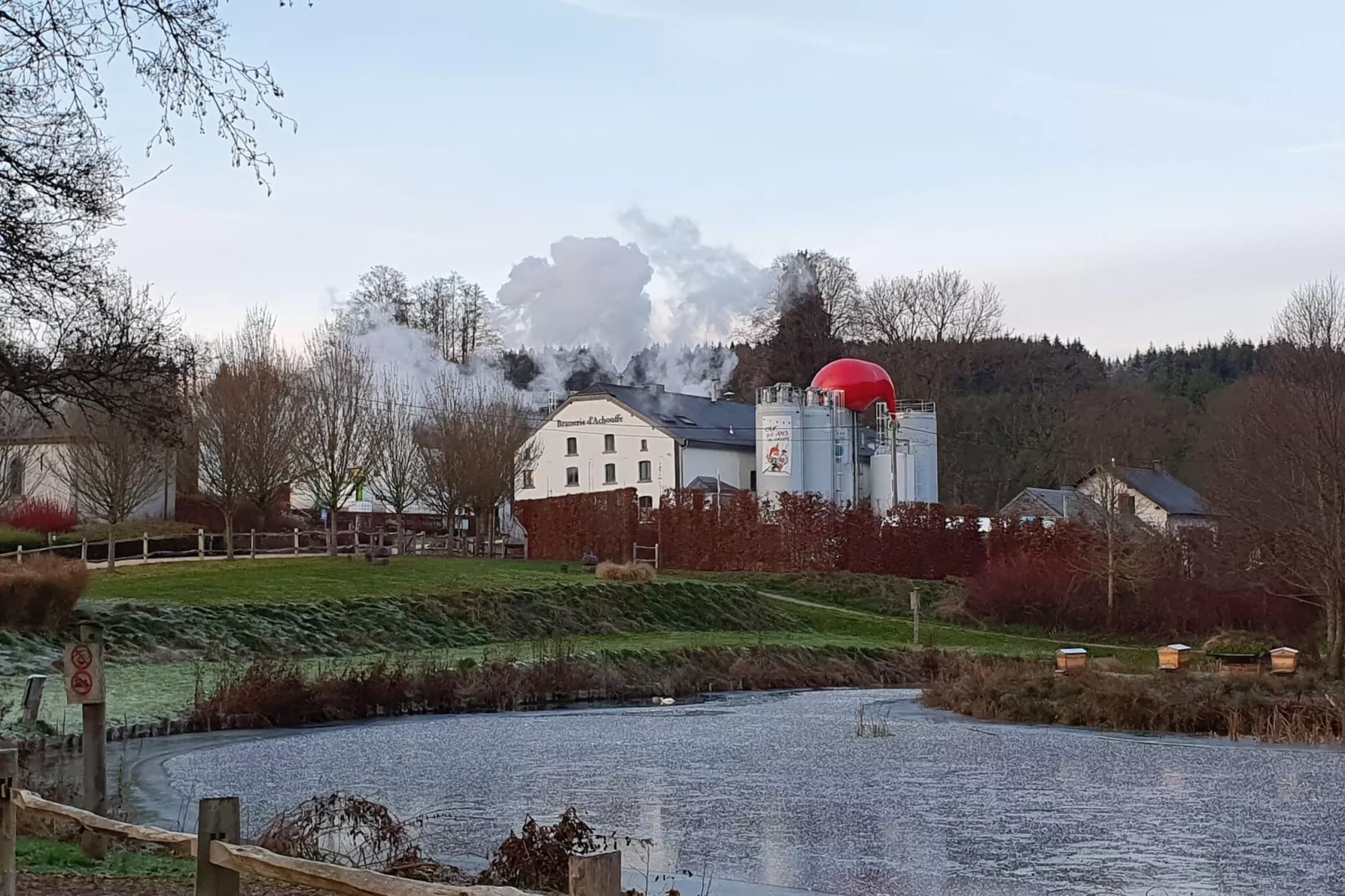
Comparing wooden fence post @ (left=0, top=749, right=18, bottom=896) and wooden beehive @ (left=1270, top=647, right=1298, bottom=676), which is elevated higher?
wooden fence post @ (left=0, top=749, right=18, bottom=896)

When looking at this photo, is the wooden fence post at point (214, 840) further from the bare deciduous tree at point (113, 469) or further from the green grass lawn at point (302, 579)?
the bare deciduous tree at point (113, 469)

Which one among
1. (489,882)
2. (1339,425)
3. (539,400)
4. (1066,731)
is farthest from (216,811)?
(539,400)

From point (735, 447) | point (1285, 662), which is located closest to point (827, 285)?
point (735, 447)

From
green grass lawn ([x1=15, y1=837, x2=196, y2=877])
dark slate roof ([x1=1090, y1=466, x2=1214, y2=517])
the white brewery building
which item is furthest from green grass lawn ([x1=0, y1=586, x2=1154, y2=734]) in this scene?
dark slate roof ([x1=1090, y1=466, x2=1214, y2=517])

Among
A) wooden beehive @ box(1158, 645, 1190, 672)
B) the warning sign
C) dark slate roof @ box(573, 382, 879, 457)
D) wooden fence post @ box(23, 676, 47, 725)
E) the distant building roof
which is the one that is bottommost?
wooden beehive @ box(1158, 645, 1190, 672)

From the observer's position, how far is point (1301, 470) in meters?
30.2

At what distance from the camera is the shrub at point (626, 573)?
41719 millimetres

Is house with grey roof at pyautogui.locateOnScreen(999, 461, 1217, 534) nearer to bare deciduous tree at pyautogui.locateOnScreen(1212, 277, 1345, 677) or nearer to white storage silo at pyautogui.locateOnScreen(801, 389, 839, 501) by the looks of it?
white storage silo at pyautogui.locateOnScreen(801, 389, 839, 501)

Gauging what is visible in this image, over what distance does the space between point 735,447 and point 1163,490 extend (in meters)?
19.7

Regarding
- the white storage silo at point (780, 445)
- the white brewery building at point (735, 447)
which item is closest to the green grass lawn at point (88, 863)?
the white brewery building at point (735, 447)

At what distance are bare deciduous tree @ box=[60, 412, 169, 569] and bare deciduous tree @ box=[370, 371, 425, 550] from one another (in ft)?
32.9

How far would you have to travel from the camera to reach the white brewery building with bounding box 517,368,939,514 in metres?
62.3

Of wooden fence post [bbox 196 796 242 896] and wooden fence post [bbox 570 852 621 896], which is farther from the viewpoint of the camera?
wooden fence post [bbox 196 796 242 896]

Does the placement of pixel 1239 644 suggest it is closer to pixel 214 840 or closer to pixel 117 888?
pixel 117 888
